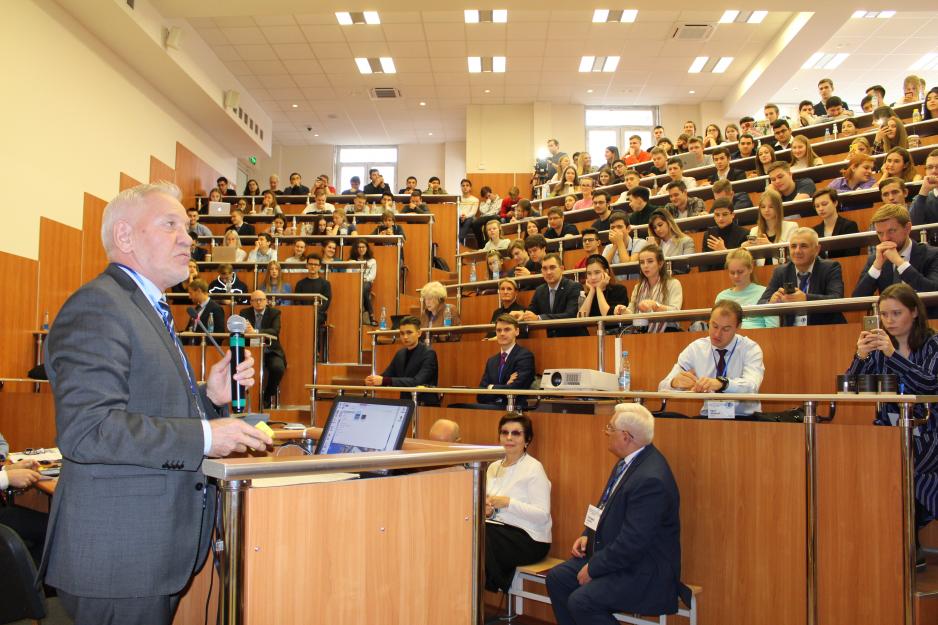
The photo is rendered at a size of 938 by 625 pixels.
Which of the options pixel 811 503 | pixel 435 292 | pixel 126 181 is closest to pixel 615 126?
pixel 126 181

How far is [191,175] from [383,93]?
3728 mm

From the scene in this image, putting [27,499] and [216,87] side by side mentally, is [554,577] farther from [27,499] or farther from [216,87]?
[216,87]

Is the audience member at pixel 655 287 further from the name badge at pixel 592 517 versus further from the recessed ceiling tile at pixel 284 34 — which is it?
the recessed ceiling tile at pixel 284 34

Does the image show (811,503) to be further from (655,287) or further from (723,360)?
(655,287)

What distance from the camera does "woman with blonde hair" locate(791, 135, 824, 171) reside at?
673 centimetres

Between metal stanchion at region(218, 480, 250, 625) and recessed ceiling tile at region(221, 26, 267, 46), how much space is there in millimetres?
10540

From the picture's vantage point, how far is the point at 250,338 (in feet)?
20.9

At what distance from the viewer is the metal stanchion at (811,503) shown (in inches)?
105

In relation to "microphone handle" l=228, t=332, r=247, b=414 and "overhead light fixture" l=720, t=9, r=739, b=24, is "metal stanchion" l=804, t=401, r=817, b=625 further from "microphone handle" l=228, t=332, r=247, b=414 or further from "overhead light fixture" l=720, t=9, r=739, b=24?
"overhead light fixture" l=720, t=9, r=739, b=24

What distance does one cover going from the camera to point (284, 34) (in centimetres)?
1076

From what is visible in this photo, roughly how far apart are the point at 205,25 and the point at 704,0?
687cm

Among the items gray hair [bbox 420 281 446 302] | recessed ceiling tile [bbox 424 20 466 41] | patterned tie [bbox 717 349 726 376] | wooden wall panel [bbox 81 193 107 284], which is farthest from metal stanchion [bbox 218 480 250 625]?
recessed ceiling tile [bbox 424 20 466 41]

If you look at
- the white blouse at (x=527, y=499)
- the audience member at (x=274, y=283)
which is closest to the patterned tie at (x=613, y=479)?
the white blouse at (x=527, y=499)

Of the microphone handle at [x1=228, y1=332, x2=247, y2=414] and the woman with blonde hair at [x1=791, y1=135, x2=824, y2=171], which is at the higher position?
the woman with blonde hair at [x1=791, y1=135, x2=824, y2=171]
